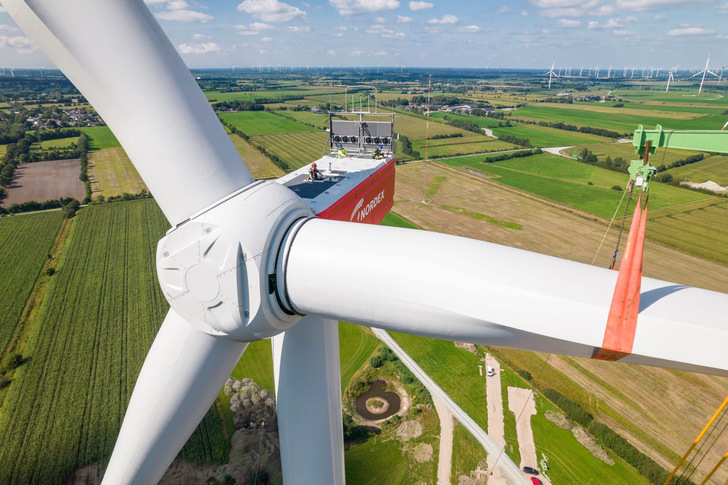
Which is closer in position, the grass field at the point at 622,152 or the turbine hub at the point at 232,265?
the turbine hub at the point at 232,265

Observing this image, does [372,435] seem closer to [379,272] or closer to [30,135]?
[379,272]

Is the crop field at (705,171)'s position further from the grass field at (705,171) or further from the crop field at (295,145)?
the crop field at (295,145)

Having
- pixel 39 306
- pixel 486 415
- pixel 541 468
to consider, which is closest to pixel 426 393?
pixel 486 415

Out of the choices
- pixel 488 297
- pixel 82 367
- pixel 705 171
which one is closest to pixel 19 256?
pixel 82 367

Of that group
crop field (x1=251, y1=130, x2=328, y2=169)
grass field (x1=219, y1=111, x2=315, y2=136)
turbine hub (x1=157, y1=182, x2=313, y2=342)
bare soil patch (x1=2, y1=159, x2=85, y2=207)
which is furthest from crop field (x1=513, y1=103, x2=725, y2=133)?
bare soil patch (x1=2, y1=159, x2=85, y2=207)

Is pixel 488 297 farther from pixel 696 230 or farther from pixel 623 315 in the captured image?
pixel 696 230

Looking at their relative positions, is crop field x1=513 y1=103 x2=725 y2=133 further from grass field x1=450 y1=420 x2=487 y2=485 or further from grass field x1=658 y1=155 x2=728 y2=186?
grass field x1=450 y1=420 x2=487 y2=485

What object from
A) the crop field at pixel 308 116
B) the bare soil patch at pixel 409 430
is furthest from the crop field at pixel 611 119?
the bare soil patch at pixel 409 430
